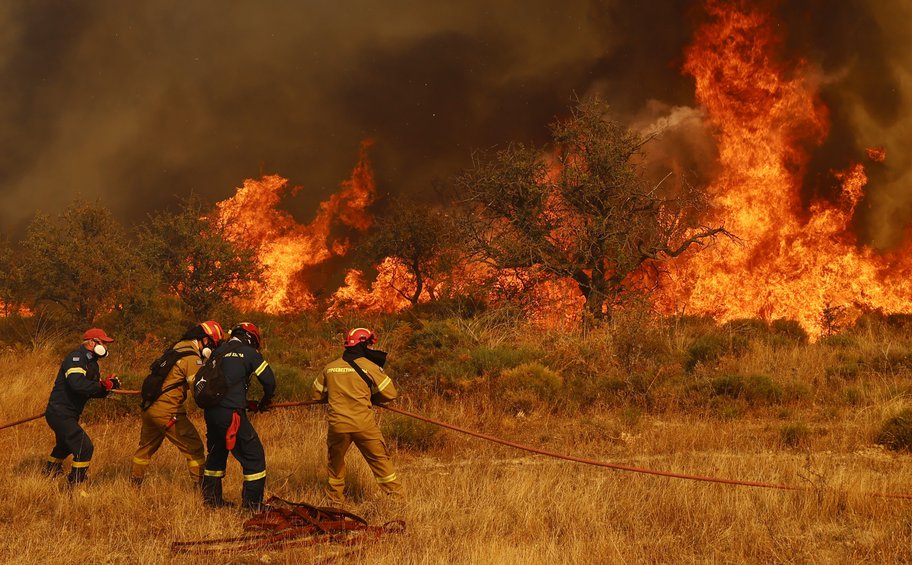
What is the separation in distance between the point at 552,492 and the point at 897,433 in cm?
488

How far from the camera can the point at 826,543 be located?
6152 mm

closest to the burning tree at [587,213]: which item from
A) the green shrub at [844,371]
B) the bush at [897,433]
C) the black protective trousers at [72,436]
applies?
the green shrub at [844,371]

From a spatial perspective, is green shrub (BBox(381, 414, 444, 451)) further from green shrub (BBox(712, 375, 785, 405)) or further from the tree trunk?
the tree trunk

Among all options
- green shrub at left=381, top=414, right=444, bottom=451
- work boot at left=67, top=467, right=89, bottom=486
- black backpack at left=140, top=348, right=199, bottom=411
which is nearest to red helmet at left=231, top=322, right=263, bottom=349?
black backpack at left=140, top=348, right=199, bottom=411

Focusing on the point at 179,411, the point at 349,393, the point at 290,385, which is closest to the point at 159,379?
the point at 179,411

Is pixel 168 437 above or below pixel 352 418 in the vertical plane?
below

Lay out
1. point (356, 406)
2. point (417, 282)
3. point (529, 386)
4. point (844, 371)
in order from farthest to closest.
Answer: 1. point (417, 282)
2. point (844, 371)
3. point (529, 386)
4. point (356, 406)

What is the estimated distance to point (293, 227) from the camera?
106 feet

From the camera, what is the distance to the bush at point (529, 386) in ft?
38.4

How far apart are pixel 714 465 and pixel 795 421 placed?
2.85 metres

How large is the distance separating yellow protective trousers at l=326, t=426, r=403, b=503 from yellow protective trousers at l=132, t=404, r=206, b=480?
1.57 metres

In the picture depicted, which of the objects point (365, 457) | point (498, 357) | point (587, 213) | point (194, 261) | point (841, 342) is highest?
point (587, 213)

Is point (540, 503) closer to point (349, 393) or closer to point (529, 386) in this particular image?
point (349, 393)

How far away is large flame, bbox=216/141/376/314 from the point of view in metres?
29.5
